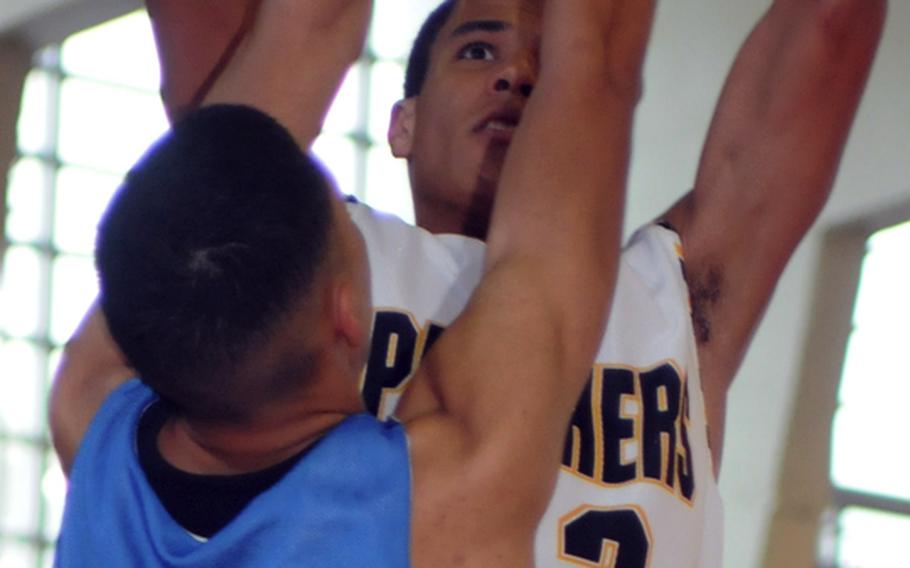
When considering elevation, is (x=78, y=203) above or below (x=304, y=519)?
above

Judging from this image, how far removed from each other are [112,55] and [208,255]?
4943 millimetres

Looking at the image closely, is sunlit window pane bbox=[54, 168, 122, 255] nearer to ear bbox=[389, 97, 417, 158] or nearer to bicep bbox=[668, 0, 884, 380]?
ear bbox=[389, 97, 417, 158]

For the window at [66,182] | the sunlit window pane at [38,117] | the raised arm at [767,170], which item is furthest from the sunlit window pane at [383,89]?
the raised arm at [767,170]

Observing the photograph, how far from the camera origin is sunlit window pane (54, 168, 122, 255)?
5828 millimetres

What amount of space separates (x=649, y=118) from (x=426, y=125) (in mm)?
3056

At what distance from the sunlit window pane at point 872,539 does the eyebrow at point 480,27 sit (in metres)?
3.18

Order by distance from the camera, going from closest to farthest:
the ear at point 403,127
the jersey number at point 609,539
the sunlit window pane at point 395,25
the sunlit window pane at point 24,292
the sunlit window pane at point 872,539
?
the jersey number at point 609,539, the ear at point 403,127, the sunlit window pane at point 872,539, the sunlit window pane at point 395,25, the sunlit window pane at point 24,292

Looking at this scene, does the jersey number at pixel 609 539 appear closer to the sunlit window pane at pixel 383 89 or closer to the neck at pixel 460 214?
the neck at pixel 460 214

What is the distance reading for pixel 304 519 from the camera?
3.55ft

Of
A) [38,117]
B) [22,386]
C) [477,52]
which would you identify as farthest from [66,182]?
[477,52]

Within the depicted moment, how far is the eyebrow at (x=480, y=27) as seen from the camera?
1761mm

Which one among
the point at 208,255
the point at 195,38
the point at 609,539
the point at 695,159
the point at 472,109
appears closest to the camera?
the point at 208,255

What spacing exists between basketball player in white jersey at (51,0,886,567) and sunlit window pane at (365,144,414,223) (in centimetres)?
388

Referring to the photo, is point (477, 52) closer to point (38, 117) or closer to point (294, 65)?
point (294, 65)
